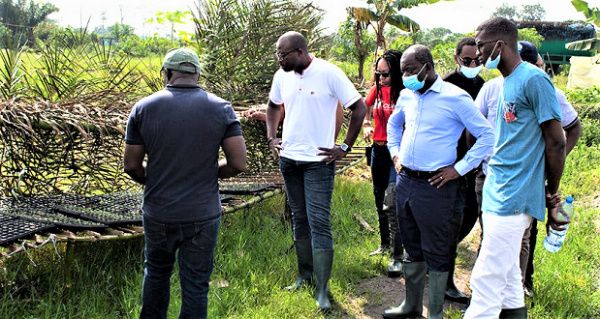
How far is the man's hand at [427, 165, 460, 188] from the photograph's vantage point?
3281mm

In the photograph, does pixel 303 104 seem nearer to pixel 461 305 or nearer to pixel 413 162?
pixel 413 162

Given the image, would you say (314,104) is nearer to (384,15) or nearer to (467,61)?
(467,61)

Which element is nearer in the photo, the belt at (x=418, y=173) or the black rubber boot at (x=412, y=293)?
the belt at (x=418, y=173)

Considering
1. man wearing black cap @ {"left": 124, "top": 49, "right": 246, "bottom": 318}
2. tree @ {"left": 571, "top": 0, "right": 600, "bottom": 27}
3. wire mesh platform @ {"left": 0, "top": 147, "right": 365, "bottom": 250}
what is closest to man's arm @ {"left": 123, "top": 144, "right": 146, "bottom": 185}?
man wearing black cap @ {"left": 124, "top": 49, "right": 246, "bottom": 318}

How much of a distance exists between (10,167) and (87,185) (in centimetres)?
61

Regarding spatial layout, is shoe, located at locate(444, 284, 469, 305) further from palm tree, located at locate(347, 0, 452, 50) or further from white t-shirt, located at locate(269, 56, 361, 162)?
palm tree, located at locate(347, 0, 452, 50)

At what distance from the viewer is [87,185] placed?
14.6ft

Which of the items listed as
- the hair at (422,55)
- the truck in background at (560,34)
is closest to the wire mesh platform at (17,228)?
the hair at (422,55)

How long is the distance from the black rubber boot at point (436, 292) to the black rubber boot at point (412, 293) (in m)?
0.15

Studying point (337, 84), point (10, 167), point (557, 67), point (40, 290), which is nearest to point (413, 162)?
point (337, 84)

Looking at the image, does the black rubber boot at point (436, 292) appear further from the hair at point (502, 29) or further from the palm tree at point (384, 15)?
the palm tree at point (384, 15)

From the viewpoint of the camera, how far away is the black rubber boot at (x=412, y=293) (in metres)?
3.56

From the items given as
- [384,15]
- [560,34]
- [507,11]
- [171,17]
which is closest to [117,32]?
[171,17]

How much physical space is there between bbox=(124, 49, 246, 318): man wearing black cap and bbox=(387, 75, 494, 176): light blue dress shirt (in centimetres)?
111
